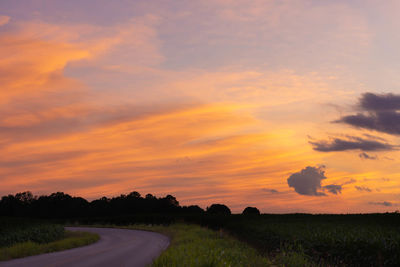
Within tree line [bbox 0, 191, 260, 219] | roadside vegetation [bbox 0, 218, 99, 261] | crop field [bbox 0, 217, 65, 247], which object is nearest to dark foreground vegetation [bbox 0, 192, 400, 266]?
tree line [bbox 0, 191, 260, 219]

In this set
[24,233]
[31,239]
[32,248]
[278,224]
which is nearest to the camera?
[32,248]

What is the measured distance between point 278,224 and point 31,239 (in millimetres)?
23689

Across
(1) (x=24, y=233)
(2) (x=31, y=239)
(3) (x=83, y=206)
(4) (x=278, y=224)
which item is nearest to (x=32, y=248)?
(2) (x=31, y=239)

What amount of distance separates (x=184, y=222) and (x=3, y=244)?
3447cm

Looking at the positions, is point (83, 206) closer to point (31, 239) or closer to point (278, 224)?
point (31, 239)

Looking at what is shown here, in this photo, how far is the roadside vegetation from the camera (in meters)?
29.8

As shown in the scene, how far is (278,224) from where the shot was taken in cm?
3875

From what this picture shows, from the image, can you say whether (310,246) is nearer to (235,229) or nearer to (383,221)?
(235,229)

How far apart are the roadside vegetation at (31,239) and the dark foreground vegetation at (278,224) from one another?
15.5 meters

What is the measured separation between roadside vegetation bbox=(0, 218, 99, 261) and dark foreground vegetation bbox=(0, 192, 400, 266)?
15462 mm

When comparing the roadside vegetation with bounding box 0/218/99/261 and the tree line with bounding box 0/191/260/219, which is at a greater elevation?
the tree line with bounding box 0/191/260/219

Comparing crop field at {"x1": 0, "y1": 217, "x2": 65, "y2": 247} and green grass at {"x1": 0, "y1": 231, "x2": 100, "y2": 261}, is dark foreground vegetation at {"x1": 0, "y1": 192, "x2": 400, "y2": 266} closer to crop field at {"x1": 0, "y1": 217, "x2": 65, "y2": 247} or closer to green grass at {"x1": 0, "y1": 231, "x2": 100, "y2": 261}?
green grass at {"x1": 0, "y1": 231, "x2": 100, "y2": 261}

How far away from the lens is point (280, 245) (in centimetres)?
2628

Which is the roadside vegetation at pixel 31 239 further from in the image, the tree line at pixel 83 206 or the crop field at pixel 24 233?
the tree line at pixel 83 206
